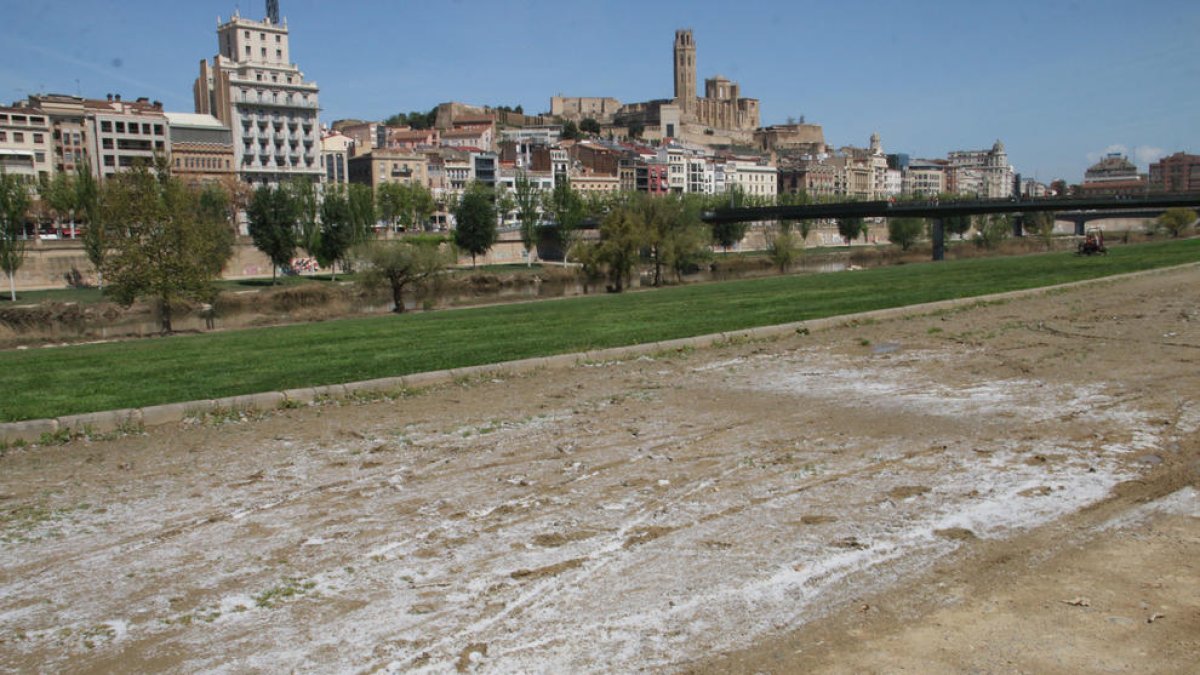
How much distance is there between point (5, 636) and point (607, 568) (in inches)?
150

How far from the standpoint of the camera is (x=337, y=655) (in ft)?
18.5

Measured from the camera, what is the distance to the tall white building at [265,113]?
445 ft

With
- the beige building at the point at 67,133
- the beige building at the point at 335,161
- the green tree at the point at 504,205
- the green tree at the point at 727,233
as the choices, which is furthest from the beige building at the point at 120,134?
the green tree at the point at 727,233

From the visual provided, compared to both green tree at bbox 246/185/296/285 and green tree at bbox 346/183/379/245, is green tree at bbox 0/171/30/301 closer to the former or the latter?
green tree at bbox 246/185/296/285

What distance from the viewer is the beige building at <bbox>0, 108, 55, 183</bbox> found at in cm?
11000

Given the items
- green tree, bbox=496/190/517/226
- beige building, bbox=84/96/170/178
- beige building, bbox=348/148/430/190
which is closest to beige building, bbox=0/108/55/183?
beige building, bbox=84/96/170/178

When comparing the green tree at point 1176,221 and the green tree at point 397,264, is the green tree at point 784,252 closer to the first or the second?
the green tree at point 397,264

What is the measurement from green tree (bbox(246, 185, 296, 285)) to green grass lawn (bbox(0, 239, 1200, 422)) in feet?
175

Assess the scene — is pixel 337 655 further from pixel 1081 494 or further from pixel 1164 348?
pixel 1164 348

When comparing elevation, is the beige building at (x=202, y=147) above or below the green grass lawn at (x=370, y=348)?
above

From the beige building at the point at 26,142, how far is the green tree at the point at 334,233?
4445cm

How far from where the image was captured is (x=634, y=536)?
7457mm

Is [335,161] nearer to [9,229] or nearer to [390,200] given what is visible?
[390,200]

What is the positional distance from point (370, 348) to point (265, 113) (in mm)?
128457
